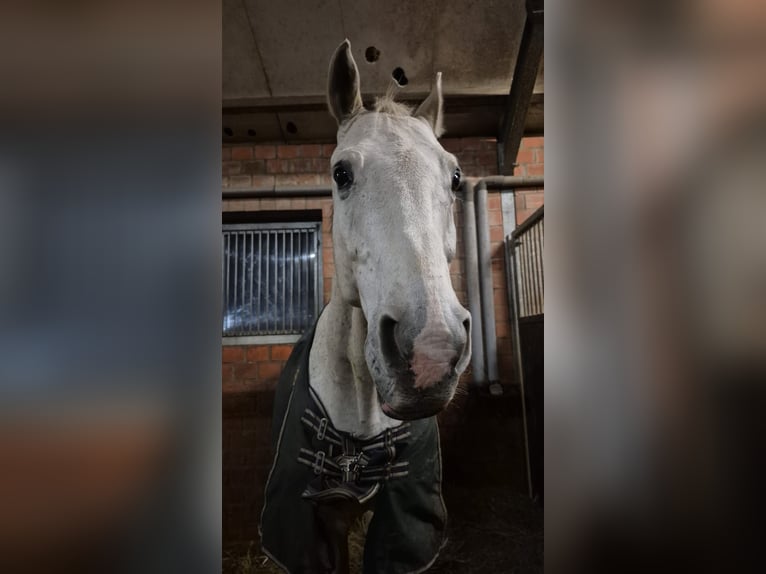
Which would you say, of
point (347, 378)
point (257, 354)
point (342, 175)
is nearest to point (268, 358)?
point (257, 354)

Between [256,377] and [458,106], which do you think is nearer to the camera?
[458,106]

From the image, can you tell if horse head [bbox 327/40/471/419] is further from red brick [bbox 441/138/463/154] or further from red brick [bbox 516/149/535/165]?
red brick [bbox 516/149/535/165]

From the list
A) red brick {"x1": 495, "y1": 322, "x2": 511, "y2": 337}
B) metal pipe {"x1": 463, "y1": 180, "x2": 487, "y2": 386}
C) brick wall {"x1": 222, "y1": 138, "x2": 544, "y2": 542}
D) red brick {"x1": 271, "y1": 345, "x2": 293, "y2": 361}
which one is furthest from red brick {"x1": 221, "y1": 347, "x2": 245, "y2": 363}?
red brick {"x1": 495, "y1": 322, "x2": 511, "y2": 337}

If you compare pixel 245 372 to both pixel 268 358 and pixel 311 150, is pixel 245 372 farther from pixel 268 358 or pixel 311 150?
pixel 311 150

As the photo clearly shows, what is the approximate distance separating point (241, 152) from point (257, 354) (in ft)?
1.78

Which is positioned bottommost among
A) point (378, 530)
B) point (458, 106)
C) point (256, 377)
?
point (378, 530)

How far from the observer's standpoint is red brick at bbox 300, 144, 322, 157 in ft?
2.80
